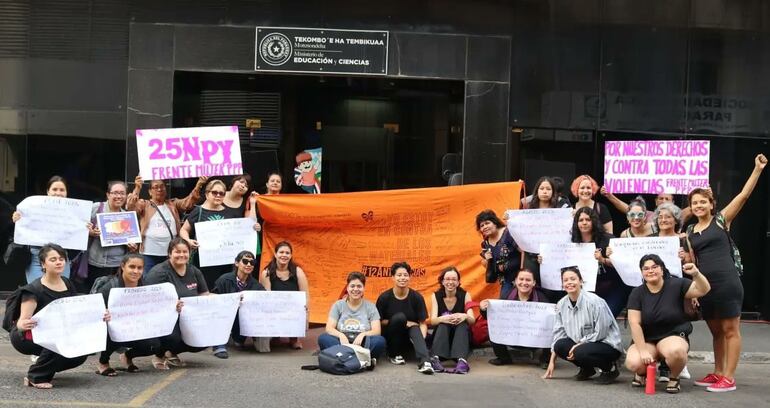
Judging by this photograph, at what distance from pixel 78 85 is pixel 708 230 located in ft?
27.7

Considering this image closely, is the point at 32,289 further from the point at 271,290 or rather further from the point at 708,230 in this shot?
the point at 708,230

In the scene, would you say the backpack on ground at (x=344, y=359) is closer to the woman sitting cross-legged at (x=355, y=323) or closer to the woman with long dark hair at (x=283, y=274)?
the woman sitting cross-legged at (x=355, y=323)

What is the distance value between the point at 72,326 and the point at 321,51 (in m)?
5.91

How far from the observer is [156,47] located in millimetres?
12000

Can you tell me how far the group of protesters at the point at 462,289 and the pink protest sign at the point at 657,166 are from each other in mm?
219

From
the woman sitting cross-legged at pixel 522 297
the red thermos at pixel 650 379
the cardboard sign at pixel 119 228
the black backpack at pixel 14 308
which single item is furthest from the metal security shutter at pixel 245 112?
the red thermos at pixel 650 379

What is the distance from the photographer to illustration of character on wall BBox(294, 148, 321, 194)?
1273cm

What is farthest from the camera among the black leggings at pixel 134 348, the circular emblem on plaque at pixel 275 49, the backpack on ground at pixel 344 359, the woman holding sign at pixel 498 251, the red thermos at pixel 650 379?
the circular emblem on plaque at pixel 275 49

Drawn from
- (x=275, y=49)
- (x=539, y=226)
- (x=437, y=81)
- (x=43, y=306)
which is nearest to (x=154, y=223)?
(x=43, y=306)

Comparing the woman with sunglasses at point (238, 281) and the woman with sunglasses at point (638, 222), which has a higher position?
the woman with sunglasses at point (638, 222)

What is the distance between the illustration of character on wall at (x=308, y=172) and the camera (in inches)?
501

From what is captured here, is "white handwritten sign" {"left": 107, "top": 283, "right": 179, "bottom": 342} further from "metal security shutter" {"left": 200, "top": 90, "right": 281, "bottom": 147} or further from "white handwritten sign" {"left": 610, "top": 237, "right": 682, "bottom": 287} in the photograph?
"metal security shutter" {"left": 200, "top": 90, "right": 281, "bottom": 147}

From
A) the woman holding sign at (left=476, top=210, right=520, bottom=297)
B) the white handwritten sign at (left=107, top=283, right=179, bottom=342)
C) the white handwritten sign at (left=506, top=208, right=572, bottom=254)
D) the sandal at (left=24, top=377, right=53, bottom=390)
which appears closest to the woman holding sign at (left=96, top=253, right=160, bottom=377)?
the white handwritten sign at (left=107, top=283, right=179, bottom=342)

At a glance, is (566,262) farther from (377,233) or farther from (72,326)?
(72,326)
